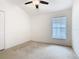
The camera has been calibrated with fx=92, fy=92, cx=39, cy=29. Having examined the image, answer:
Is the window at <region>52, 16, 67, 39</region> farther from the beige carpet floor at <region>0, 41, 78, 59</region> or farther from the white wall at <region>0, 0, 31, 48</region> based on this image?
the white wall at <region>0, 0, 31, 48</region>

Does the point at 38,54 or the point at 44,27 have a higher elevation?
the point at 44,27

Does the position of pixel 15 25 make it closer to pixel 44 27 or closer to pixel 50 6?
pixel 44 27

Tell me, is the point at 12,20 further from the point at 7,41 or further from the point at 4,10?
the point at 7,41

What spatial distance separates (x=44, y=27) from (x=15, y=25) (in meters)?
2.01

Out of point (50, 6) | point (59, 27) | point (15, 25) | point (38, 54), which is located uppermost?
point (50, 6)

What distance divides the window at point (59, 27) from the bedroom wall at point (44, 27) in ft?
0.79

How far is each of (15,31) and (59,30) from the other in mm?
2724

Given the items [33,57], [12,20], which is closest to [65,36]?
[33,57]

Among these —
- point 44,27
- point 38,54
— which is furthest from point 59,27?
point 38,54

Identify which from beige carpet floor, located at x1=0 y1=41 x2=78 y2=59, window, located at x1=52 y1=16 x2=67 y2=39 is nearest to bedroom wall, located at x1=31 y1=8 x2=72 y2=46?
window, located at x1=52 y1=16 x2=67 y2=39

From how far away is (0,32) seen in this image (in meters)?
4.50

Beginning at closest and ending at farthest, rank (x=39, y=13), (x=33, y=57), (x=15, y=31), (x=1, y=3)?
(x=33, y=57), (x=1, y=3), (x=15, y=31), (x=39, y=13)

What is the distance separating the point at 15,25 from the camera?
545 cm

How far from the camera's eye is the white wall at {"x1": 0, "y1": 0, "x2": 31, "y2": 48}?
4.82m
